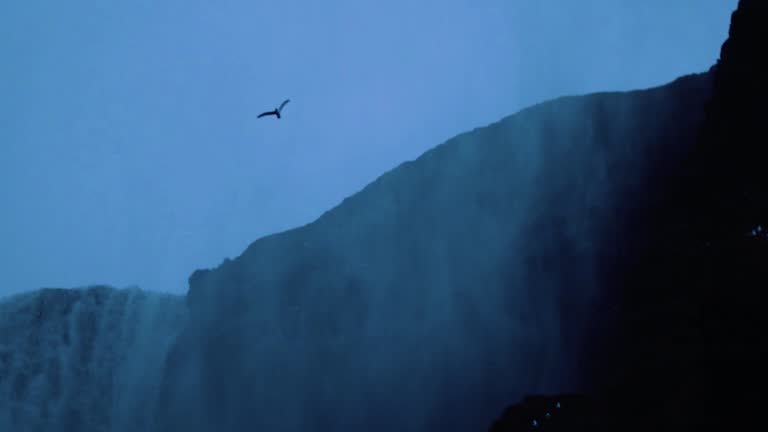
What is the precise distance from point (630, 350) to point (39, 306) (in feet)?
52.9

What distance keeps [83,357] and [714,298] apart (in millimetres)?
16242

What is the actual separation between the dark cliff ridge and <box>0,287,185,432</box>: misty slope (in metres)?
11.7

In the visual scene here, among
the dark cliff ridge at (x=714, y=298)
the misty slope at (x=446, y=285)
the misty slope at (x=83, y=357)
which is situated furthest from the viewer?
the misty slope at (x=83, y=357)

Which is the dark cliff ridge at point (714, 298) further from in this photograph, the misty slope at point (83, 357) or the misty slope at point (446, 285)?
the misty slope at point (83, 357)

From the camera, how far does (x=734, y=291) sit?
8.84 meters

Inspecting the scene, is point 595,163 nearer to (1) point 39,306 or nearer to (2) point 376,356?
(2) point 376,356

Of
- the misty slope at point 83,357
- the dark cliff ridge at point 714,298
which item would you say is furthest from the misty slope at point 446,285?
the dark cliff ridge at point 714,298

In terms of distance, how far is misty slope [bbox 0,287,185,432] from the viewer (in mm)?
17062

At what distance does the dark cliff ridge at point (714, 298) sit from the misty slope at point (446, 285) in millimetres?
2237

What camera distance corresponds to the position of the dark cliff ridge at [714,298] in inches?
331

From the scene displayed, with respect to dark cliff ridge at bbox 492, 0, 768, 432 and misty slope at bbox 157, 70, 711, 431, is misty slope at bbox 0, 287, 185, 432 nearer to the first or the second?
misty slope at bbox 157, 70, 711, 431

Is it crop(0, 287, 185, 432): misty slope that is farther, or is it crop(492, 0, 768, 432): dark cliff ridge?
crop(0, 287, 185, 432): misty slope

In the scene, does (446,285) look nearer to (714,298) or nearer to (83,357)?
(714,298)

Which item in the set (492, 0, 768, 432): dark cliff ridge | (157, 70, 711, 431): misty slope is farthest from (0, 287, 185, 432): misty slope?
(492, 0, 768, 432): dark cliff ridge
